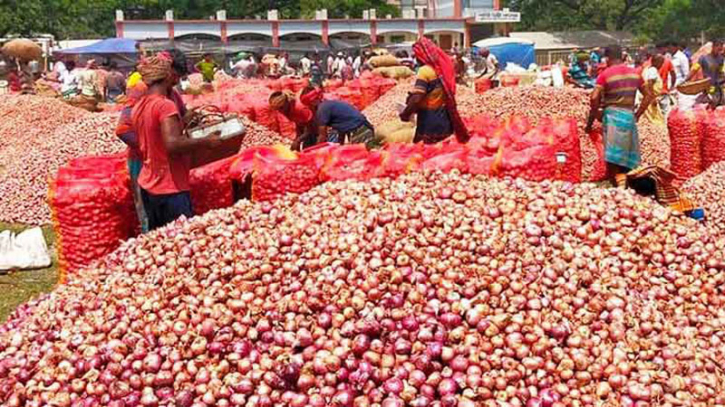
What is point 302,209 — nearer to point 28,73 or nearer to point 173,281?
point 173,281

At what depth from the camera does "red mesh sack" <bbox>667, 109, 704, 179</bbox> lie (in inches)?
275

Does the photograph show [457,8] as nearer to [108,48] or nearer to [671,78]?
[108,48]

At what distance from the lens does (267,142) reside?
877 cm

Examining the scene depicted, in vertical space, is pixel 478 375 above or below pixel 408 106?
below

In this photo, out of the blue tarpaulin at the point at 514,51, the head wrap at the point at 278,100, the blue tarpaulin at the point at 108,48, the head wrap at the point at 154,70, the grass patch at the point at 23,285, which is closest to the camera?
the head wrap at the point at 154,70

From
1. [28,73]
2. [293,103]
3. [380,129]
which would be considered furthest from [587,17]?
[293,103]

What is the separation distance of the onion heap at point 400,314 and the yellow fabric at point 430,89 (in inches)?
107

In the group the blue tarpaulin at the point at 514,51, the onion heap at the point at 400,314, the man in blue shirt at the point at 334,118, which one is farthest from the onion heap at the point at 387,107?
the blue tarpaulin at the point at 514,51

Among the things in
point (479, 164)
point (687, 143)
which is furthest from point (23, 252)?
point (687, 143)

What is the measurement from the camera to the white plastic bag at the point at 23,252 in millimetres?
5824

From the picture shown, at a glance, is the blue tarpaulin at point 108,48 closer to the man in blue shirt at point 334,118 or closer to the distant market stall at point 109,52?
the distant market stall at point 109,52

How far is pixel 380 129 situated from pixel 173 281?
7.27m

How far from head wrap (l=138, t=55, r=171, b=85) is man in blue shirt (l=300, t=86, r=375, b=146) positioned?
7.61ft

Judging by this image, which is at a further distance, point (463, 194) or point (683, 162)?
point (683, 162)
